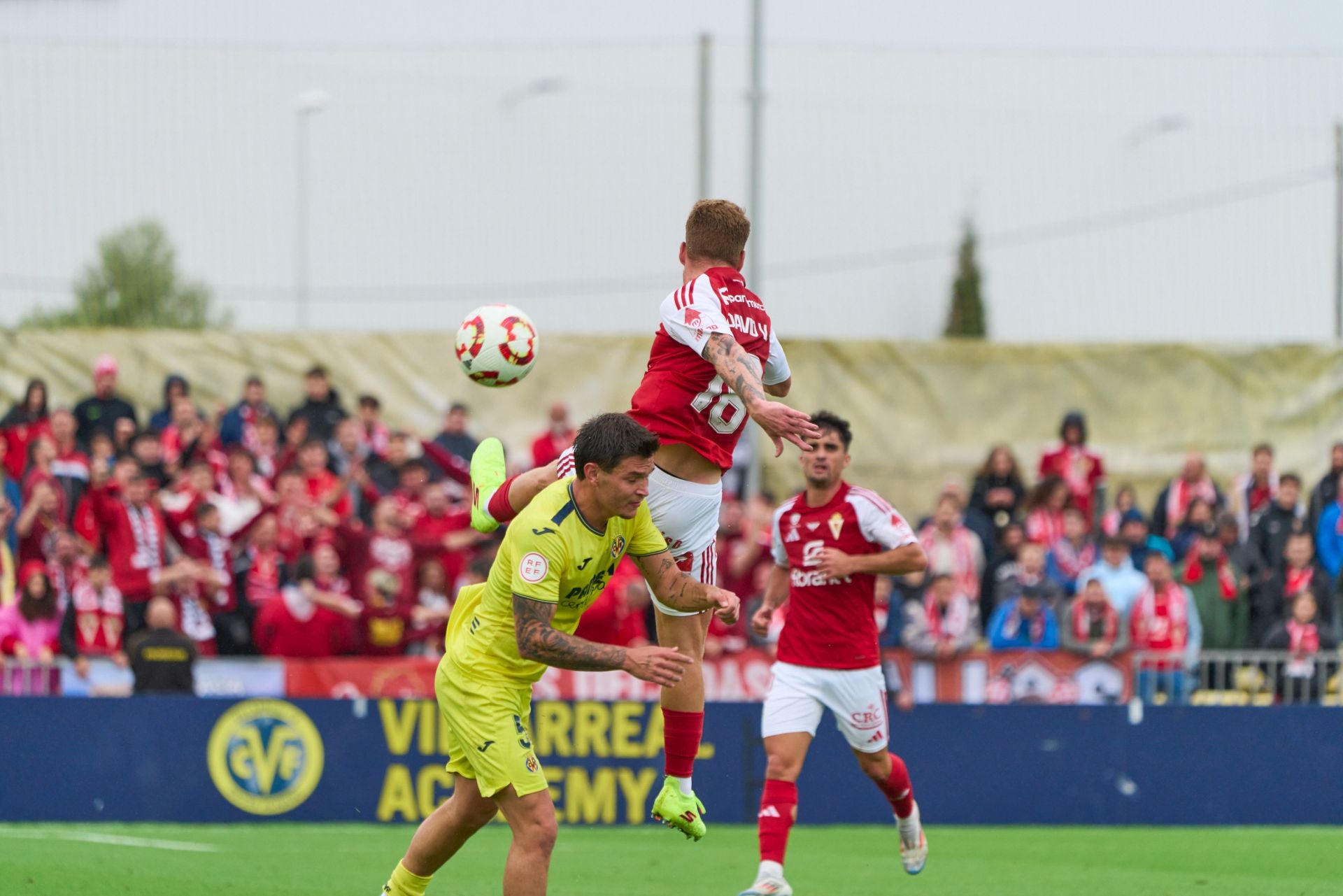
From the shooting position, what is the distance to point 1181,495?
17047mm

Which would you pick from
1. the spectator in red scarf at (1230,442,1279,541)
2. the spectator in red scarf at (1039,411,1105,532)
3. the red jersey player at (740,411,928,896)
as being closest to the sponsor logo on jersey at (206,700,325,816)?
the red jersey player at (740,411,928,896)

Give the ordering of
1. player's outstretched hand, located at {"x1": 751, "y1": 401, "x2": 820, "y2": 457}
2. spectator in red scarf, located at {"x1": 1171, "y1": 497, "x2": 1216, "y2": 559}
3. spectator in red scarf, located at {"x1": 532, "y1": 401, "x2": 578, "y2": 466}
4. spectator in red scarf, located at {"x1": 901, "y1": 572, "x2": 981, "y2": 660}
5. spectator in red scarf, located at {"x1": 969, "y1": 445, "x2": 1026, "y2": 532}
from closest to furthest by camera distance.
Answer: player's outstretched hand, located at {"x1": 751, "y1": 401, "x2": 820, "y2": 457}
spectator in red scarf, located at {"x1": 901, "y1": 572, "x2": 981, "y2": 660}
spectator in red scarf, located at {"x1": 532, "y1": 401, "x2": 578, "y2": 466}
spectator in red scarf, located at {"x1": 1171, "y1": 497, "x2": 1216, "y2": 559}
spectator in red scarf, located at {"x1": 969, "y1": 445, "x2": 1026, "y2": 532}

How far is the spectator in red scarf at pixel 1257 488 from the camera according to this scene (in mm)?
16594

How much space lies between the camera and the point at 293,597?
14.4m

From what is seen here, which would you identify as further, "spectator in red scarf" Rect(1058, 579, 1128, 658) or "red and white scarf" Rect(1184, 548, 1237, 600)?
"red and white scarf" Rect(1184, 548, 1237, 600)

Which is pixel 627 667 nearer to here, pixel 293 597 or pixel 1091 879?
pixel 1091 879

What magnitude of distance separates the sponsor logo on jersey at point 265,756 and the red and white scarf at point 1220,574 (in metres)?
7.86

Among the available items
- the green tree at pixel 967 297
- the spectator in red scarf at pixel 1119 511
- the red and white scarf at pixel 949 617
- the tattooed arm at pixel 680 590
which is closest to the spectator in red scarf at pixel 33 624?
the red and white scarf at pixel 949 617

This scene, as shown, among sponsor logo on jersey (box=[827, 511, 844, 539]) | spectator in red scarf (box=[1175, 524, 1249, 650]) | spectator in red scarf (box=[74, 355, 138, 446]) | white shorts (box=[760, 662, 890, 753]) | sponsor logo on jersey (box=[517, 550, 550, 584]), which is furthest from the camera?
spectator in red scarf (box=[74, 355, 138, 446])

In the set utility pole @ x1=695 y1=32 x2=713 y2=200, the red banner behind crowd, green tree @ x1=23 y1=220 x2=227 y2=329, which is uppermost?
utility pole @ x1=695 y1=32 x2=713 y2=200

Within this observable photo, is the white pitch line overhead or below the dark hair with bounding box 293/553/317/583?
below

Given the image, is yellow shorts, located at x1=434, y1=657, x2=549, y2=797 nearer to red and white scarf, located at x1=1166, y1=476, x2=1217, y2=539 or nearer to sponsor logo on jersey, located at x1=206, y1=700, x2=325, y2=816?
sponsor logo on jersey, located at x1=206, y1=700, x2=325, y2=816

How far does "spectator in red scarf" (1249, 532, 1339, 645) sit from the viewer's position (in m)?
15.3

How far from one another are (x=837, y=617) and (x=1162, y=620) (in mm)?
5850
